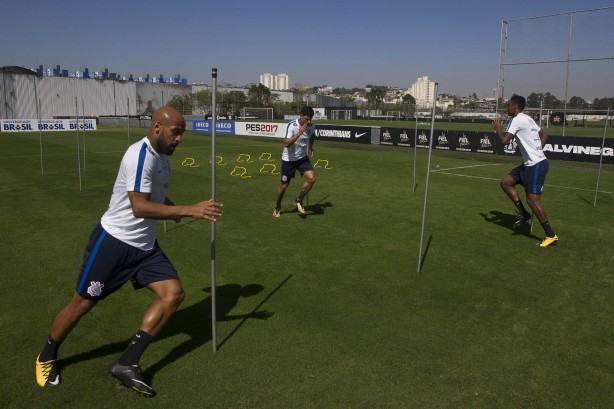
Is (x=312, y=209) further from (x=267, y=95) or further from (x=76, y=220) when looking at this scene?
(x=267, y=95)

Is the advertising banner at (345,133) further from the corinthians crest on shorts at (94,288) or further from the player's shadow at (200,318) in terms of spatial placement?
the corinthians crest on shorts at (94,288)

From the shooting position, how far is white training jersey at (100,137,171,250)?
365 centimetres

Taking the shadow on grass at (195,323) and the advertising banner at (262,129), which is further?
the advertising banner at (262,129)

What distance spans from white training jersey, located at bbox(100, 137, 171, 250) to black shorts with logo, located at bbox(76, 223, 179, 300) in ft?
0.22

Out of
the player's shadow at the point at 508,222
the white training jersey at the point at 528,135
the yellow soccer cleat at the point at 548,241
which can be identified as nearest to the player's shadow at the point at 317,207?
the player's shadow at the point at 508,222

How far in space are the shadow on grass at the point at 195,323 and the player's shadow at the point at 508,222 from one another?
5.29 meters

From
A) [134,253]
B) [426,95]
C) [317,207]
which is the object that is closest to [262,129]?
[426,95]

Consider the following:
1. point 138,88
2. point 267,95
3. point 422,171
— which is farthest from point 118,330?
point 267,95

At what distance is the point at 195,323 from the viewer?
200 inches

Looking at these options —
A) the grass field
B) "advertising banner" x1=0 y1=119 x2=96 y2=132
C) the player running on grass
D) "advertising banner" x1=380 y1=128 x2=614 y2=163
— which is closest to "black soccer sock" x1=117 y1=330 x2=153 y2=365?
the grass field

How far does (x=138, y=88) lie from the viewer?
327ft

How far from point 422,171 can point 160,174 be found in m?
15.7

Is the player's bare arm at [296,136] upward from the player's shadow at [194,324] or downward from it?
upward

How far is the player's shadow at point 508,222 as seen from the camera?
9195 millimetres
